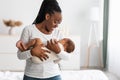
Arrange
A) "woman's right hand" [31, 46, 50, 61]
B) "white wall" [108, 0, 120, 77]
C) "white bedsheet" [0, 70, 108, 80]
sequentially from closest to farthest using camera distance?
"woman's right hand" [31, 46, 50, 61], "white bedsheet" [0, 70, 108, 80], "white wall" [108, 0, 120, 77]

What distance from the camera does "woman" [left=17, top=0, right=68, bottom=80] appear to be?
138 centimetres

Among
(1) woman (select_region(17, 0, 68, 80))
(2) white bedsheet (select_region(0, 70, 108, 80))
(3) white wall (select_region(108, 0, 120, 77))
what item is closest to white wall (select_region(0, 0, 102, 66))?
(3) white wall (select_region(108, 0, 120, 77))

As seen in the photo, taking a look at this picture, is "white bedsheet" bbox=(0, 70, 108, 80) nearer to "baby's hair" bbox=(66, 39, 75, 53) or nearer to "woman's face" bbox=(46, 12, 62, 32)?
"baby's hair" bbox=(66, 39, 75, 53)

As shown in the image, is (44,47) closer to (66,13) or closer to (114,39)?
(114,39)

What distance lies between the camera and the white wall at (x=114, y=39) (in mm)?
3985

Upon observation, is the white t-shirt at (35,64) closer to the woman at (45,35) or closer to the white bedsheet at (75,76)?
the woman at (45,35)

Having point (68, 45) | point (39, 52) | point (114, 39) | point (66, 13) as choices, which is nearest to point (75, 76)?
point (68, 45)

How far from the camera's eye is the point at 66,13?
190 inches

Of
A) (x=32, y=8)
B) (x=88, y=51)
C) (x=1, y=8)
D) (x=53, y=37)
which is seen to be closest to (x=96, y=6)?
(x=88, y=51)

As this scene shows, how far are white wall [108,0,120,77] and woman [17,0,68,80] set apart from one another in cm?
267

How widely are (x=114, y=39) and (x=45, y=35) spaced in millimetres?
2878

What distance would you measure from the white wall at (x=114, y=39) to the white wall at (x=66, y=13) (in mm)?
626

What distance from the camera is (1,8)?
4.69 m

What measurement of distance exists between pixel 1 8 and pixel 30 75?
345 cm
